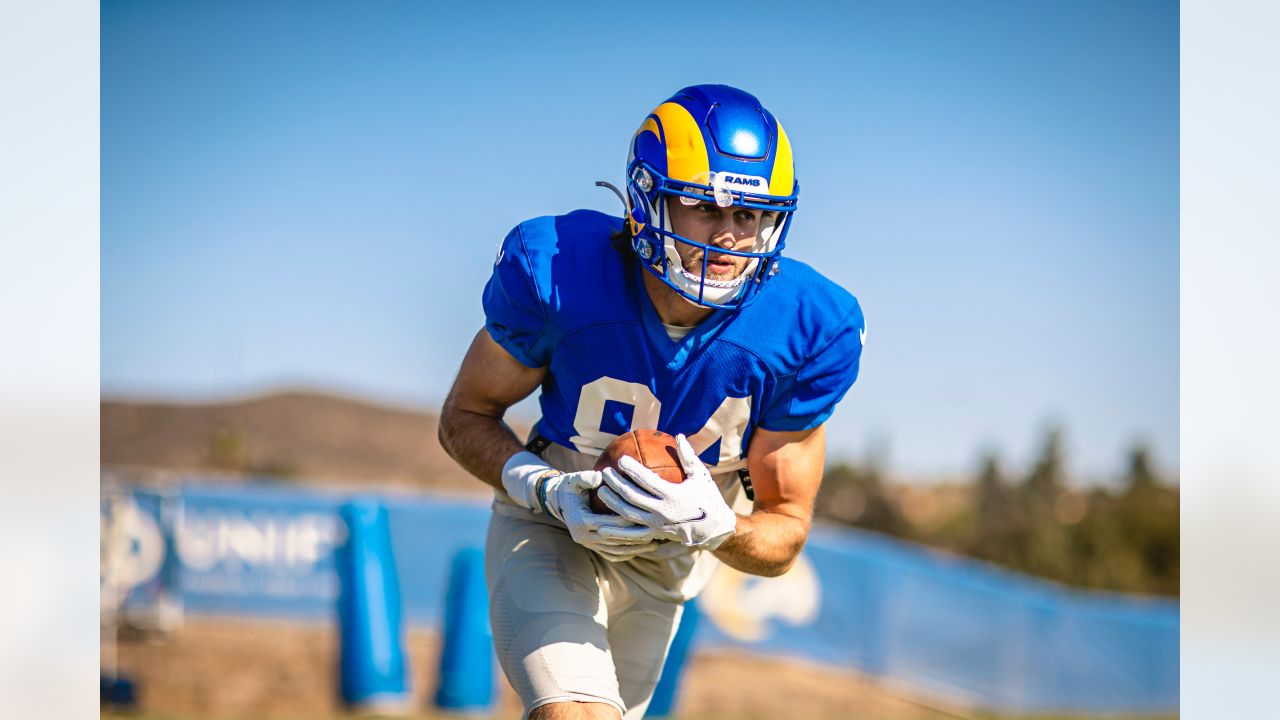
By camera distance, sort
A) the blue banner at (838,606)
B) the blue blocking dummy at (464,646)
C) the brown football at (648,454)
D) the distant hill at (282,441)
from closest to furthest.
A: the brown football at (648,454) → the blue blocking dummy at (464,646) → the blue banner at (838,606) → the distant hill at (282,441)

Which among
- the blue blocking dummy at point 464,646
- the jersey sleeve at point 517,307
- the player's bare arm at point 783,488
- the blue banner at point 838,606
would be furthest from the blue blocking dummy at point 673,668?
the jersey sleeve at point 517,307

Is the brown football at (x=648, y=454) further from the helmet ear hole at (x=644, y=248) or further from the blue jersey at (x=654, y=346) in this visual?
the helmet ear hole at (x=644, y=248)

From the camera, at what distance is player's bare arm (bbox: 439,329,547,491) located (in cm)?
321

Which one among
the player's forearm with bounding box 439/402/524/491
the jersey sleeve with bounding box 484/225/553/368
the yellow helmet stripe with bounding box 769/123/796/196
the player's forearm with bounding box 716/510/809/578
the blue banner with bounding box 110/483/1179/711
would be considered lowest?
the blue banner with bounding box 110/483/1179/711

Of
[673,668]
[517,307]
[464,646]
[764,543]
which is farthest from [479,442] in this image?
[464,646]

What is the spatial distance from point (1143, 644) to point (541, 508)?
A: 957 cm

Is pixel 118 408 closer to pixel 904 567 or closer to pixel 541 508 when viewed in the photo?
pixel 904 567

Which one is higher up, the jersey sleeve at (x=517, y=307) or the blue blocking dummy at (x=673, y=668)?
the jersey sleeve at (x=517, y=307)

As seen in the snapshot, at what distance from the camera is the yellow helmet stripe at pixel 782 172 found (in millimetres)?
3064

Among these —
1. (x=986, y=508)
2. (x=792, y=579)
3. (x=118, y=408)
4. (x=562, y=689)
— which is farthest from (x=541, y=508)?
(x=118, y=408)

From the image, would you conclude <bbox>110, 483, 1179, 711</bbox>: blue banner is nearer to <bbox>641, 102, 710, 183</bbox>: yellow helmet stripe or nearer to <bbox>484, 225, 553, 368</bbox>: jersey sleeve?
<bbox>484, 225, 553, 368</bbox>: jersey sleeve

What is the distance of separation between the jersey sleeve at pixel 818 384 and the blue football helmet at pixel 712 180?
0.24 metres

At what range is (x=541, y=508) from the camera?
2.97 m

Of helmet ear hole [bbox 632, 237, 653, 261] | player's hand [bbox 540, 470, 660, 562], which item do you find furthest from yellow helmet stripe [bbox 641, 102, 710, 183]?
player's hand [bbox 540, 470, 660, 562]
